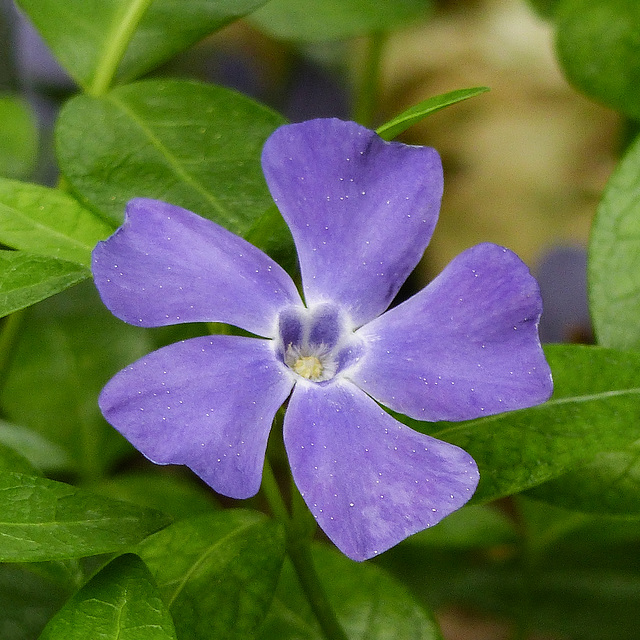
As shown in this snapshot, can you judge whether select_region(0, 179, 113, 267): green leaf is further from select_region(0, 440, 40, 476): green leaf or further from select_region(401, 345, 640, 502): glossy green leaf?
select_region(401, 345, 640, 502): glossy green leaf

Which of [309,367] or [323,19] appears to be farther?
[323,19]

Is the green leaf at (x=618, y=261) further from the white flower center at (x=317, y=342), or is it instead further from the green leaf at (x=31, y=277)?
the green leaf at (x=31, y=277)

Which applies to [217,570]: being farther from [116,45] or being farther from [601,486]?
[116,45]

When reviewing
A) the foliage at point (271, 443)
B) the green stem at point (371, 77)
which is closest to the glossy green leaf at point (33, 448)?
the foliage at point (271, 443)

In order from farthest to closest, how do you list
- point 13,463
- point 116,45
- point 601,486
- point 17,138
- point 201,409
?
point 17,138, point 116,45, point 601,486, point 13,463, point 201,409

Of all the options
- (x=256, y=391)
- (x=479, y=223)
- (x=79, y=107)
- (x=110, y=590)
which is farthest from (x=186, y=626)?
(x=479, y=223)

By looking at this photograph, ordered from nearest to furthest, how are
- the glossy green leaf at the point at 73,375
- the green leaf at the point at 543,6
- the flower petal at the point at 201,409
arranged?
the flower petal at the point at 201,409, the glossy green leaf at the point at 73,375, the green leaf at the point at 543,6

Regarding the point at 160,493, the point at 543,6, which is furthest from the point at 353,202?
the point at 543,6
